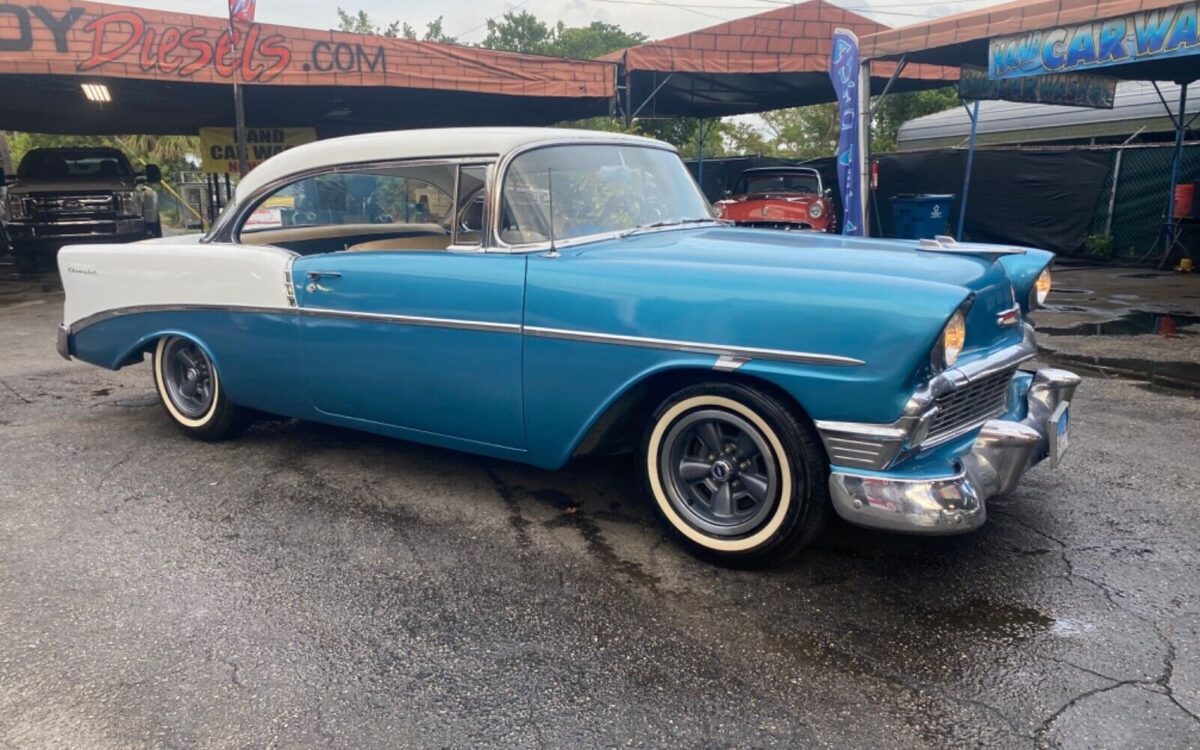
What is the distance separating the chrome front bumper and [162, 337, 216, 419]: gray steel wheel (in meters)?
3.48

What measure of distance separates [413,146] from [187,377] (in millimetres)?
2030

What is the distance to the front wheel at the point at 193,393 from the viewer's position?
4.70 metres

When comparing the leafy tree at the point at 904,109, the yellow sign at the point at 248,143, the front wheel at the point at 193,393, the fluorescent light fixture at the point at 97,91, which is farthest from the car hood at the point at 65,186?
the leafy tree at the point at 904,109

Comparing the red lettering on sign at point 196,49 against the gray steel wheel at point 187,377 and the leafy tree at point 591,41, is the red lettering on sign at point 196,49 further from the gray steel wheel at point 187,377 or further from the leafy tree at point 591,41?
the leafy tree at point 591,41

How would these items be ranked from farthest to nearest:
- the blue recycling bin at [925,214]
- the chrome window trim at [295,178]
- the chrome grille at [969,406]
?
the blue recycling bin at [925,214] → the chrome window trim at [295,178] → the chrome grille at [969,406]

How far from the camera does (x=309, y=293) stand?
408 cm

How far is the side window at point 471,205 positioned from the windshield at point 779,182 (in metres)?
10.6

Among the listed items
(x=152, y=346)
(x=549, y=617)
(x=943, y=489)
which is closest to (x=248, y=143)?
(x=152, y=346)

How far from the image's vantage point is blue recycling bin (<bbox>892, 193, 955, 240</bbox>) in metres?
14.8

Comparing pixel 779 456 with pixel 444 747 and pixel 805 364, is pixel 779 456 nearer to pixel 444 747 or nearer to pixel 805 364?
pixel 805 364

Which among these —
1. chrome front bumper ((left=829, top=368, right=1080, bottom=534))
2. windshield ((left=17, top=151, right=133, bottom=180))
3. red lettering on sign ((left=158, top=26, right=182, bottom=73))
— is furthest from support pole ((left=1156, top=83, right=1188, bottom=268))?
windshield ((left=17, top=151, right=133, bottom=180))

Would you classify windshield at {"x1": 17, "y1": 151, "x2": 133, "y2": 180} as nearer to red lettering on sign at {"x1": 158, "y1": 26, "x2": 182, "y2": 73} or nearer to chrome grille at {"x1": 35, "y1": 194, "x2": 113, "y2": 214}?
chrome grille at {"x1": 35, "y1": 194, "x2": 113, "y2": 214}

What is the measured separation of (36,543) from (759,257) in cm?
307

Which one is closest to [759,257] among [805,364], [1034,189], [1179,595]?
[805,364]
